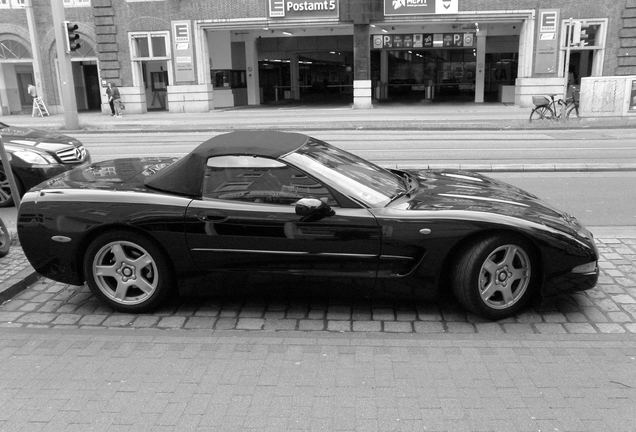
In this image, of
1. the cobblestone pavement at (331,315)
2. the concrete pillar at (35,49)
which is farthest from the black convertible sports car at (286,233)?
the concrete pillar at (35,49)

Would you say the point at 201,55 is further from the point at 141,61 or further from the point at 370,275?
the point at 370,275

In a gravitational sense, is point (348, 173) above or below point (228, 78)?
below

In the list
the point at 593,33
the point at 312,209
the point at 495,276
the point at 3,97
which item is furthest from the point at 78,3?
the point at 495,276

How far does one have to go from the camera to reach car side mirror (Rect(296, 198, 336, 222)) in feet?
13.0

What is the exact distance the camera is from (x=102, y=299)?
4.44 m

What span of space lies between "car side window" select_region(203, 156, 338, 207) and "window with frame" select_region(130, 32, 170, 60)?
27.2 m

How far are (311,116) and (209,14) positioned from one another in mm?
8923

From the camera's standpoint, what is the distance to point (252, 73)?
35.4 metres

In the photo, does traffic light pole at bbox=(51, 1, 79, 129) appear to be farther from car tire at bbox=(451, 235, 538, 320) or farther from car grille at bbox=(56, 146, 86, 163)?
car tire at bbox=(451, 235, 538, 320)

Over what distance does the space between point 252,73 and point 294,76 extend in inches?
166

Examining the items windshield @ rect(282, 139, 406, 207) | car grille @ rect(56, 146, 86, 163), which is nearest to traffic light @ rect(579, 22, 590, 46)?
car grille @ rect(56, 146, 86, 163)

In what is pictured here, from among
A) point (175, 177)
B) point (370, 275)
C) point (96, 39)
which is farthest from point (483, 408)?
point (96, 39)

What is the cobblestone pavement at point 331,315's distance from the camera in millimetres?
4145

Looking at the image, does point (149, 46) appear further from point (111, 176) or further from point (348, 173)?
point (348, 173)
